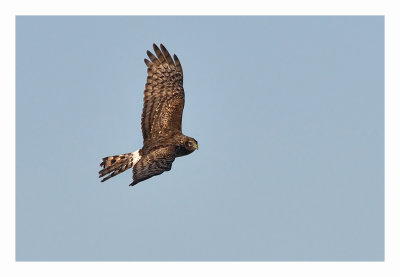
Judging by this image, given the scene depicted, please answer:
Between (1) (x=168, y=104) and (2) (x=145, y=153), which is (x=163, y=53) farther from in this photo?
(2) (x=145, y=153)

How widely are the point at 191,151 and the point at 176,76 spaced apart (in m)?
2.75

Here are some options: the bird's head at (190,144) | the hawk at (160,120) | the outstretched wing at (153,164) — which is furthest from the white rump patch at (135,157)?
the bird's head at (190,144)

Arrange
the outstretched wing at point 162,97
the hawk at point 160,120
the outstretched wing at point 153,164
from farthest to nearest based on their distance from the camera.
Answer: the outstretched wing at point 162,97 < the hawk at point 160,120 < the outstretched wing at point 153,164

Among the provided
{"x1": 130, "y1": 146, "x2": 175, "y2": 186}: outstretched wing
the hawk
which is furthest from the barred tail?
{"x1": 130, "y1": 146, "x2": 175, "y2": 186}: outstretched wing

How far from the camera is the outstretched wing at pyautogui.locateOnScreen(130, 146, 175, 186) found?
2372cm

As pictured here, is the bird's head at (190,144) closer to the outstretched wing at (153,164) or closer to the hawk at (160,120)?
the hawk at (160,120)

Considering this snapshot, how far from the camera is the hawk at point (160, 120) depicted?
26.5 m

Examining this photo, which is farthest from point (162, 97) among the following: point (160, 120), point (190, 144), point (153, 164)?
point (153, 164)

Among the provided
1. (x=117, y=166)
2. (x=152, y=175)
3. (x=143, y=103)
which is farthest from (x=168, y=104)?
(x=152, y=175)

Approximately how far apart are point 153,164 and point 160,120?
313cm

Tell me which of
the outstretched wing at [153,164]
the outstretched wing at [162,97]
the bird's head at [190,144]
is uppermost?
the outstretched wing at [162,97]

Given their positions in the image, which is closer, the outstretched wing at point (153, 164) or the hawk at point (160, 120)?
the outstretched wing at point (153, 164)

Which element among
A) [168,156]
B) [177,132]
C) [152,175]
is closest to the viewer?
[152,175]

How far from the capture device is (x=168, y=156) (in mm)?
25547
